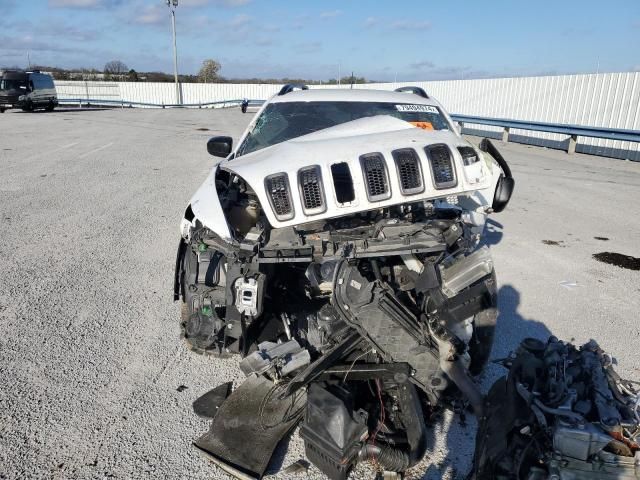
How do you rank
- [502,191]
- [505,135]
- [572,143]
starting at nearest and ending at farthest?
[502,191]
[572,143]
[505,135]

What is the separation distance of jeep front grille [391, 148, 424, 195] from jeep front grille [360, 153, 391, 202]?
89 mm

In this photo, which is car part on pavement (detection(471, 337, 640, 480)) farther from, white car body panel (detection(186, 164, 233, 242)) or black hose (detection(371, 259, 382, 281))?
white car body panel (detection(186, 164, 233, 242))

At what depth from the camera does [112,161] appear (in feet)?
38.2

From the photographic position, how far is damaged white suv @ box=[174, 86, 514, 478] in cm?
253

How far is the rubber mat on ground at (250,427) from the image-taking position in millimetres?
2496

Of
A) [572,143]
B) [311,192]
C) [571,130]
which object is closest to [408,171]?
[311,192]

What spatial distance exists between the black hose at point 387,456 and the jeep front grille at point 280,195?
4.29 feet

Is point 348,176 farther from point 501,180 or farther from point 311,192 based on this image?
point 501,180

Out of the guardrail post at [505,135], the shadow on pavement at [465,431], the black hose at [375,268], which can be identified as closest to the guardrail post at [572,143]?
the guardrail post at [505,135]

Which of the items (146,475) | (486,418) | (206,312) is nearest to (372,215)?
(206,312)

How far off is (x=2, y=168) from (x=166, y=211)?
541 centimetres

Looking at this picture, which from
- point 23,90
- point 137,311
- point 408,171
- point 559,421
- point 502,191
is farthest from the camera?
point 23,90

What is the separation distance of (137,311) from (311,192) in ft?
7.33

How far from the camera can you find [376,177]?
2850 millimetres
